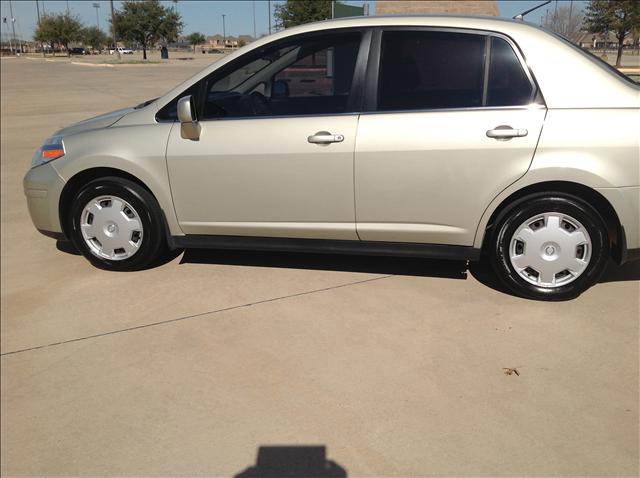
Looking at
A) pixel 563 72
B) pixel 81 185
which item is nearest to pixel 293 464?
pixel 563 72

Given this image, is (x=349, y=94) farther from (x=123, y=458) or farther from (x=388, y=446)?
(x=123, y=458)

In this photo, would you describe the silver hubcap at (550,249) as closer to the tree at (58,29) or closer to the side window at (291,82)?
the side window at (291,82)

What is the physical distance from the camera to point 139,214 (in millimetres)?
4188

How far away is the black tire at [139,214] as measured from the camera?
4156mm

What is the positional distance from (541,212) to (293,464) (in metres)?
2.22

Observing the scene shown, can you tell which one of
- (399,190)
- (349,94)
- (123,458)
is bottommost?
(123,458)

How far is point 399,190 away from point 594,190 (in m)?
1.17

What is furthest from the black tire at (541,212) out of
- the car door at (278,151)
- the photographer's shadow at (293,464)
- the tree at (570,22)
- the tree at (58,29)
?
the tree at (58,29)

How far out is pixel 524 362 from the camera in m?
3.10

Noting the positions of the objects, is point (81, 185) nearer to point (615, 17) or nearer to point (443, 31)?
point (443, 31)

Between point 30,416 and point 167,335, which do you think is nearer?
point 30,416

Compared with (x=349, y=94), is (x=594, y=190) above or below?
below

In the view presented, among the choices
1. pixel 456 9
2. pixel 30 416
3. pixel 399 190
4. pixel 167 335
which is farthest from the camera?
pixel 456 9

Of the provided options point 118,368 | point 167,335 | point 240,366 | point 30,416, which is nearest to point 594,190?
point 240,366
